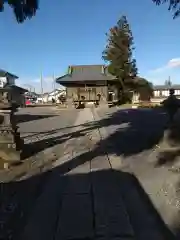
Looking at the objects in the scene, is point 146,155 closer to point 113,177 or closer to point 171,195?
point 113,177

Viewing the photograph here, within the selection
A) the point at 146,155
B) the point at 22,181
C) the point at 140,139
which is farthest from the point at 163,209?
the point at 140,139

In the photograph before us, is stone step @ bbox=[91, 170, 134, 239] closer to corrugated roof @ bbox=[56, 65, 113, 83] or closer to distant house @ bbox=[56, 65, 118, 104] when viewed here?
distant house @ bbox=[56, 65, 118, 104]

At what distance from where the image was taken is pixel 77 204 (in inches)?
235

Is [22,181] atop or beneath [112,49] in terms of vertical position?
beneath

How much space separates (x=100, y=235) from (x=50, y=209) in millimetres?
1391

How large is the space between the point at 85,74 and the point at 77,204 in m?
48.4

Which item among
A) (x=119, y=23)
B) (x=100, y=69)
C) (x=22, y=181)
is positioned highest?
(x=119, y=23)

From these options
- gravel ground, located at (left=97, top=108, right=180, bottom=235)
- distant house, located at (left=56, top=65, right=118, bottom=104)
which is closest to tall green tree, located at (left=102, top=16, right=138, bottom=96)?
distant house, located at (left=56, top=65, right=118, bottom=104)

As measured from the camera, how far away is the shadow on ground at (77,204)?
4.86 m

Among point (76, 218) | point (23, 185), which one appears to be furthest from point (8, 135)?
point (76, 218)

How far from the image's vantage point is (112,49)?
5722 cm

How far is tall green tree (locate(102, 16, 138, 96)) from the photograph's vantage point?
54438 millimetres

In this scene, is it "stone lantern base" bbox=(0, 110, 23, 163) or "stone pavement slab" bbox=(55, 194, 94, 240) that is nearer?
"stone pavement slab" bbox=(55, 194, 94, 240)

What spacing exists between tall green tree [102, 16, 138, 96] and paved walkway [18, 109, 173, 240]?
46.3 m
